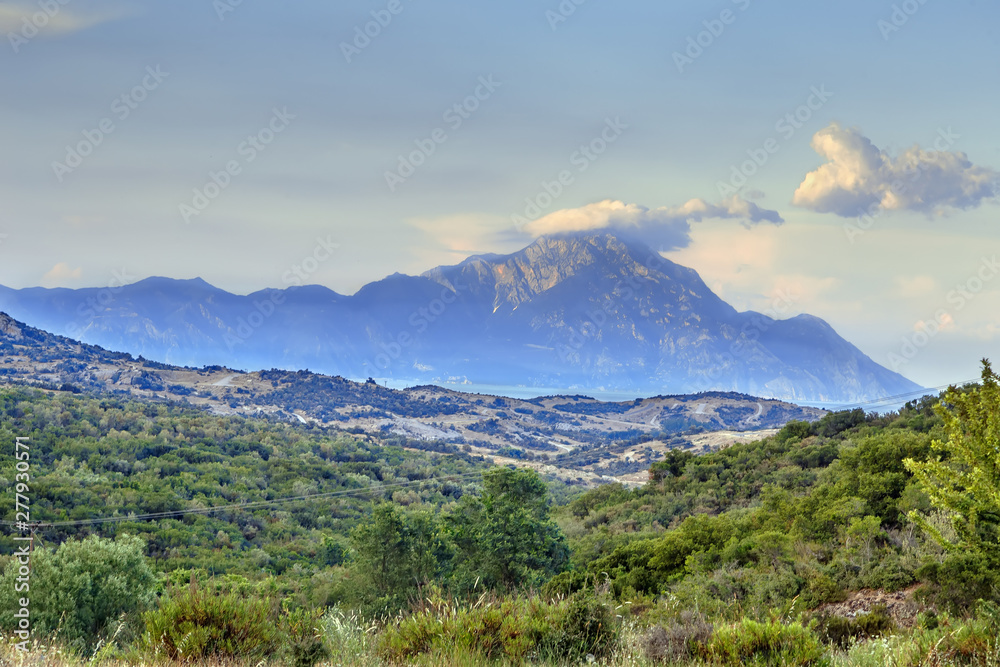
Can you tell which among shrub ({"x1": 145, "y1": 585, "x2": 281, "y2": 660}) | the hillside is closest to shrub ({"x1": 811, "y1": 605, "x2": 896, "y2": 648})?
shrub ({"x1": 145, "y1": 585, "x2": 281, "y2": 660})

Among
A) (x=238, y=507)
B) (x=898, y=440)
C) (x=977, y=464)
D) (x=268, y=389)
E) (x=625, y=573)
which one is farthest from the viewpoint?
(x=268, y=389)

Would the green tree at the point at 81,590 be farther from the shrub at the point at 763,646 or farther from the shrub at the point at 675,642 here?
the shrub at the point at 763,646

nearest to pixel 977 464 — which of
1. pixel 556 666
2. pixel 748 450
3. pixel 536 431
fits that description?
pixel 556 666

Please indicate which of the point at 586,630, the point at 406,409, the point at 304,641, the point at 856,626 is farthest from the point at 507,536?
the point at 406,409

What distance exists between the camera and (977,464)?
28.6 feet

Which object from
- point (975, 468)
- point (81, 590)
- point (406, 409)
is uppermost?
point (975, 468)

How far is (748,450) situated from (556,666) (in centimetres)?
3783

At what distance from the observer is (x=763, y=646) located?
6.27 m

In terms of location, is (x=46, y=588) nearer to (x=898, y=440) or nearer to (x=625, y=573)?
(x=625, y=573)

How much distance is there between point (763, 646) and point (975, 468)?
4.67 meters

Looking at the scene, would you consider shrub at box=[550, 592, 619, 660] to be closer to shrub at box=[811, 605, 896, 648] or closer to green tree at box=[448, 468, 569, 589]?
shrub at box=[811, 605, 896, 648]

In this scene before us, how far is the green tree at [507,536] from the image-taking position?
22.8m

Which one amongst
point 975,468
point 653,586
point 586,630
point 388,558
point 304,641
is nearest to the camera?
point 304,641

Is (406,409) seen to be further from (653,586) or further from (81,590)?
(81,590)
